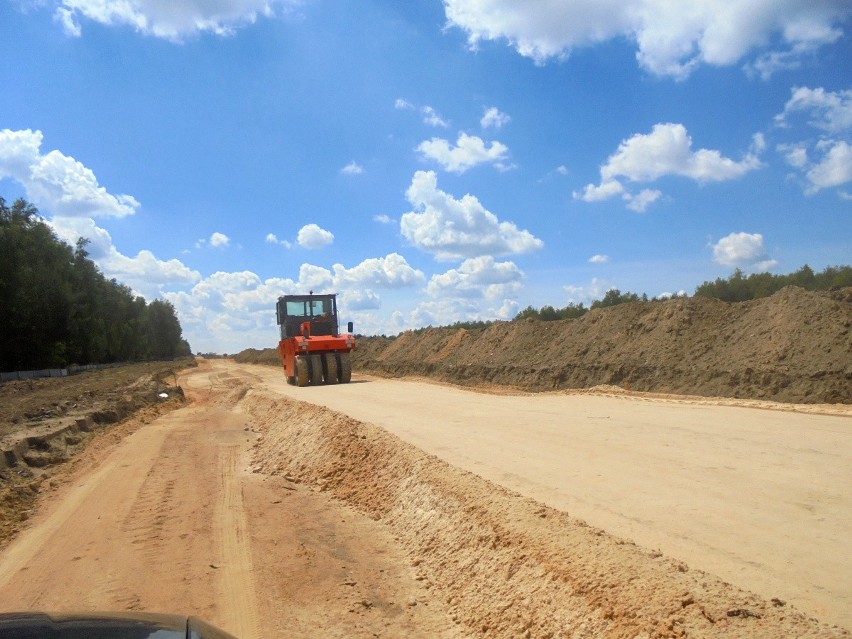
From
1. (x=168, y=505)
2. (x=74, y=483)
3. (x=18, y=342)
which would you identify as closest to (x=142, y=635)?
(x=168, y=505)

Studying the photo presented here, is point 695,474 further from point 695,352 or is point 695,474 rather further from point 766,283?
point 766,283

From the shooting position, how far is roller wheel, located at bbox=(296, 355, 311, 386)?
26.1 metres

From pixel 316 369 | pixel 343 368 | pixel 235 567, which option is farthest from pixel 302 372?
pixel 235 567

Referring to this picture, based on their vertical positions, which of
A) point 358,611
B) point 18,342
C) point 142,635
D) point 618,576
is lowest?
point 358,611

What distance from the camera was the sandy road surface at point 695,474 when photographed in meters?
5.03

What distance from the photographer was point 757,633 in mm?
3627

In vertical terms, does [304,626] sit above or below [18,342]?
below

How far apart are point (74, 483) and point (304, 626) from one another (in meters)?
7.37

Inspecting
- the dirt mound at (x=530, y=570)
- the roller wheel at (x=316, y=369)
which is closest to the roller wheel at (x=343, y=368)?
the roller wheel at (x=316, y=369)

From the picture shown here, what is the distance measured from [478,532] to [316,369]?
20.9 metres

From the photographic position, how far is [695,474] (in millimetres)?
7777

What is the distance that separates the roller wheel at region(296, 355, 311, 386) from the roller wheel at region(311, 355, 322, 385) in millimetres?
219

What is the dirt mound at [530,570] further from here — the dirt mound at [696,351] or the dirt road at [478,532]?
the dirt mound at [696,351]

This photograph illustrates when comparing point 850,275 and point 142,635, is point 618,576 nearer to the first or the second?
point 142,635
